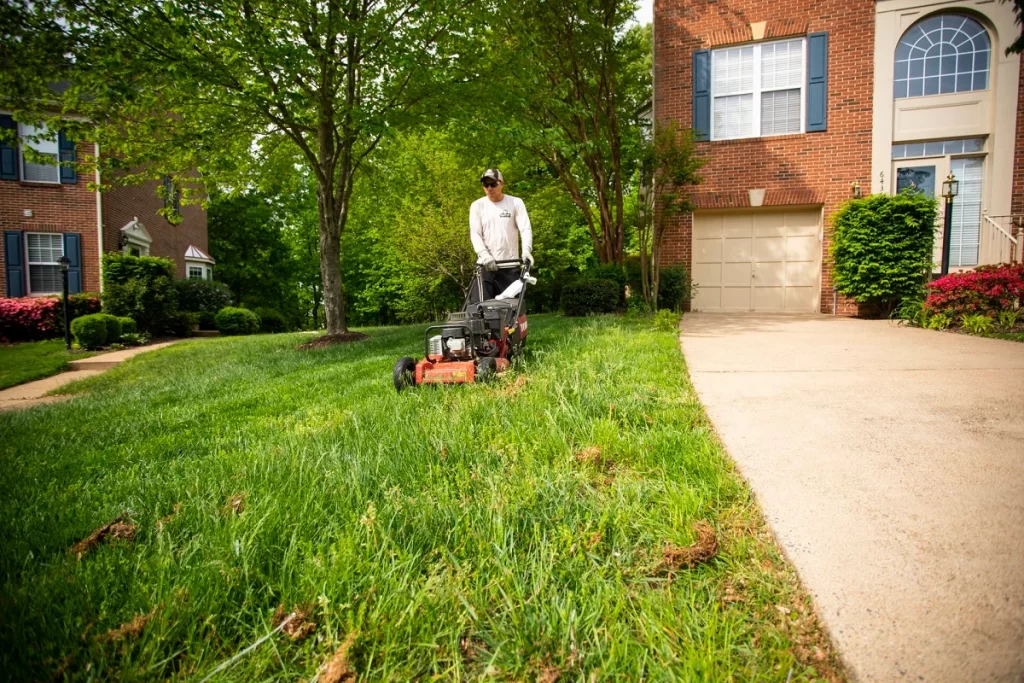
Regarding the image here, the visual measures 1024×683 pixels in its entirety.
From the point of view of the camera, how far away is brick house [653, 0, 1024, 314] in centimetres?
1046

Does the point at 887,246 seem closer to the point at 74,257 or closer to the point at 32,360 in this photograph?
the point at 32,360

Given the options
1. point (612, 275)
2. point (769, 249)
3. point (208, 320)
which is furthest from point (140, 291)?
point (769, 249)

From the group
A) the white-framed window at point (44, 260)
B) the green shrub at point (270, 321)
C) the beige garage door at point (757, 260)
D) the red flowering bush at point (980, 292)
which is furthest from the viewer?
the green shrub at point (270, 321)

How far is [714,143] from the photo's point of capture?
1152 centimetres

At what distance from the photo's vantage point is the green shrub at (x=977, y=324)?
6684 mm

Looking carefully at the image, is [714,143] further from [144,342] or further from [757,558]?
[144,342]

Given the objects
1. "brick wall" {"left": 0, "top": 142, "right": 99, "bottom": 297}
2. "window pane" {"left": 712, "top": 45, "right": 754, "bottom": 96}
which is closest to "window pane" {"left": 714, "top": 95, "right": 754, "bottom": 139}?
"window pane" {"left": 712, "top": 45, "right": 754, "bottom": 96}

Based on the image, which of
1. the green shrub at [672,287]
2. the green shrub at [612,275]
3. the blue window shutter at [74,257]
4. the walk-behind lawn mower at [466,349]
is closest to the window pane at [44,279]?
the blue window shutter at [74,257]

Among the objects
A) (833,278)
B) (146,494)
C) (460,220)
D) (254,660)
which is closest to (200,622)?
(254,660)

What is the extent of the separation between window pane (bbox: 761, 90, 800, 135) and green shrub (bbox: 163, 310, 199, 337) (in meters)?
15.4

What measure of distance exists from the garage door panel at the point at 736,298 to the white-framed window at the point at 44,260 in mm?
18405

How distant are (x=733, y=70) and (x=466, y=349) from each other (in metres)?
10.4

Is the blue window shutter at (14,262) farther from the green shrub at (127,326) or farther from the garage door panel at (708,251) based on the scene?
the garage door panel at (708,251)

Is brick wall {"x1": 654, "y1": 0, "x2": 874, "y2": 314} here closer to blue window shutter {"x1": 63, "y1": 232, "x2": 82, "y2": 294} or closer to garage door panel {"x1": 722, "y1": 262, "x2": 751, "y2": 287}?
garage door panel {"x1": 722, "y1": 262, "x2": 751, "y2": 287}
